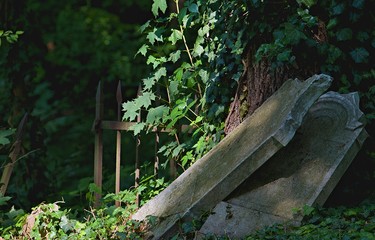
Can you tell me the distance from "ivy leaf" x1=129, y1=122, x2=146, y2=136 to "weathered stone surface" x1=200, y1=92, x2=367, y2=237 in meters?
1.44

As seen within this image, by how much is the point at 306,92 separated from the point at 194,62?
181 cm

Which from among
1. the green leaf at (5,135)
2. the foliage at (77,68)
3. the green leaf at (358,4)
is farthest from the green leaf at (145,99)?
the foliage at (77,68)

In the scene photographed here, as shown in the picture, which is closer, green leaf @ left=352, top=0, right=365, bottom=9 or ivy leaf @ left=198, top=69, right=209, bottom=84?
green leaf @ left=352, top=0, right=365, bottom=9

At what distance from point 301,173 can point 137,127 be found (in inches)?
70.0

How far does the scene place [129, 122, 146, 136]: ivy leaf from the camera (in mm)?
6426

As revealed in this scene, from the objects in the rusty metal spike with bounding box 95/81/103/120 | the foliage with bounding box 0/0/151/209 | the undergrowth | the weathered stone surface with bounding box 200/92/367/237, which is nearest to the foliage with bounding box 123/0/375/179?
→ the rusty metal spike with bounding box 95/81/103/120

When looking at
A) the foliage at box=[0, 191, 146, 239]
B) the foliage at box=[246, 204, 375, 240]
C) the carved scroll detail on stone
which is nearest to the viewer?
the foliage at box=[246, 204, 375, 240]

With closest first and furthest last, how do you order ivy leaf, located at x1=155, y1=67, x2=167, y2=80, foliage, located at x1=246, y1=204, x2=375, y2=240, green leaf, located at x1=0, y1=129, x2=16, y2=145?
1. foliage, located at x1=246, y1=204, x2=375, y2=240
2. green leaf, located at x1=0, y1=129, x2=16, y2=145
3. ivy leaf, located at x1=155, y1=67, x2=167, y2=80

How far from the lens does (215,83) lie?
6.28 meters

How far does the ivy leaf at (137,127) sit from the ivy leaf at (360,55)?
1.98 meters

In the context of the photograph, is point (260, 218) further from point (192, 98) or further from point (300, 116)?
point (192, 98)

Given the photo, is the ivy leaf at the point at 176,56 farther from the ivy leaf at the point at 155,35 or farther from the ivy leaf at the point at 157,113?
the ivy leaf at the point at 157,113

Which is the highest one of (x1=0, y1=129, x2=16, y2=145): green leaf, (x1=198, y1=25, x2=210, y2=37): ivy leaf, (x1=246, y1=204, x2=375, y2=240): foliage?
(x1=198, y1=25, x2=210, y2=37): ivy leaf

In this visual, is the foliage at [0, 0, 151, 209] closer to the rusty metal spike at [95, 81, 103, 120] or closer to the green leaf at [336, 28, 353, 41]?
the rusty metal spike at [95, 81, 103, 120]
